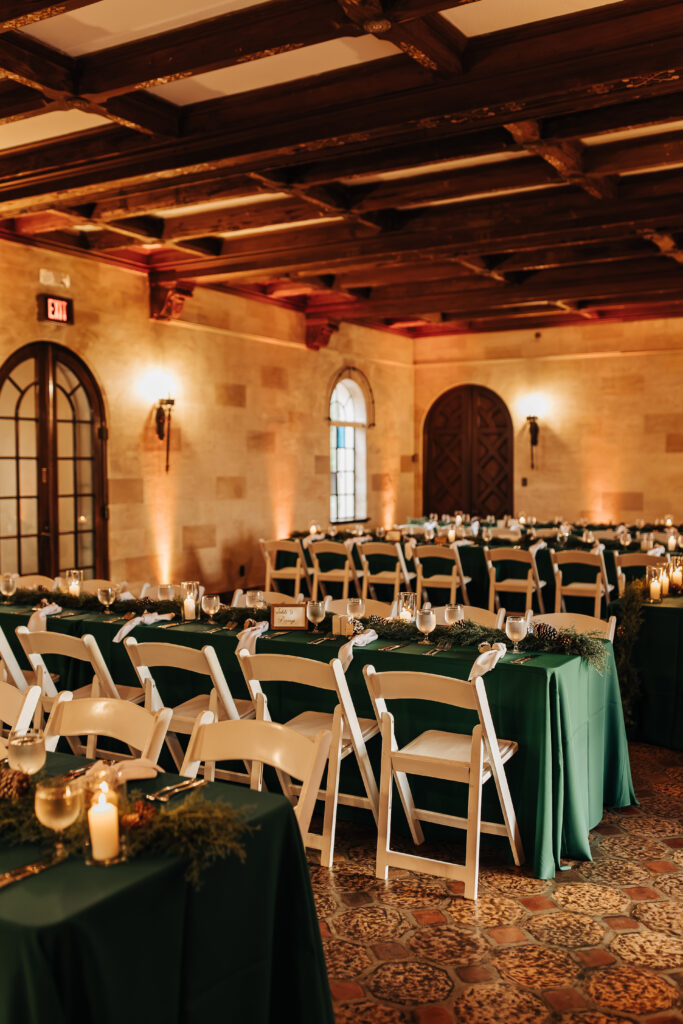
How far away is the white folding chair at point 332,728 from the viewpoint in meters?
3.70

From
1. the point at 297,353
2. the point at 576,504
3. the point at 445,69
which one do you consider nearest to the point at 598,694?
the point at 445,69

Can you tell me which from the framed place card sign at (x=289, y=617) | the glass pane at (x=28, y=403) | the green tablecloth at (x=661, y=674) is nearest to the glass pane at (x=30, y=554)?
the glass pane at (x=28, y=403)

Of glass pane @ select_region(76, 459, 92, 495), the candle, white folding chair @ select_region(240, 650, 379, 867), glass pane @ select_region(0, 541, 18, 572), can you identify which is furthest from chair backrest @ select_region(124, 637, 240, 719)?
Answer: glass pane @ select_region(76, 459, 92, 495)

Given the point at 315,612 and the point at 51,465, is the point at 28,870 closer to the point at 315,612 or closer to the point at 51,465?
the point at 315,612

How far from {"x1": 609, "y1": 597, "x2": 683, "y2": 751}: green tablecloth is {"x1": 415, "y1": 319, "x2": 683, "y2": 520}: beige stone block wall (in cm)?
946

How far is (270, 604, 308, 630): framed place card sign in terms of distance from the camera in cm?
474

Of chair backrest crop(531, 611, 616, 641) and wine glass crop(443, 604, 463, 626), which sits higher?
wine glass crop(443, 604, 463, 626)

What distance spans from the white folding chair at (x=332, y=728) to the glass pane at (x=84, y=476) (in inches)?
245

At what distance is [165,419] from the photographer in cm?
1051

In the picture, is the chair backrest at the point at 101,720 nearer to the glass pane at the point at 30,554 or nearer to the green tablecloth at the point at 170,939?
the green tablecloth at the point at 170,939

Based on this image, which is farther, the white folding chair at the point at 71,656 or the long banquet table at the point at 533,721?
the white folding chair at the point at 71,656

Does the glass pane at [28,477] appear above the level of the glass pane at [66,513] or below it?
above

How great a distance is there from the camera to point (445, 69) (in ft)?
15.4

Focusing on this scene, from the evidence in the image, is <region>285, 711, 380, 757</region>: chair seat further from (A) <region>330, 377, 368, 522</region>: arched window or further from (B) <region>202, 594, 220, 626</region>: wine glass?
(A) <region>330, 377, 368, 522</region>: arched window
